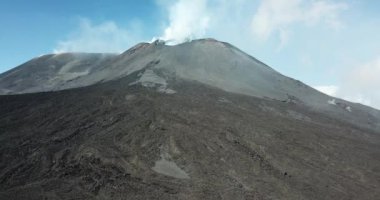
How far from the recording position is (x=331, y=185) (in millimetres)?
42219

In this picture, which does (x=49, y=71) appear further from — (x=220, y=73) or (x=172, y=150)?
(x=172, y=150)

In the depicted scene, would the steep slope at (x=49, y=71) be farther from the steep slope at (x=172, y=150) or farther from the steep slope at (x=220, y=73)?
the steep slope at (x=172, y=150)

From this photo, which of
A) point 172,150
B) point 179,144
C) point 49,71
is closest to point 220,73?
point 179,144

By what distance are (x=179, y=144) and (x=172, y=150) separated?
1.06m

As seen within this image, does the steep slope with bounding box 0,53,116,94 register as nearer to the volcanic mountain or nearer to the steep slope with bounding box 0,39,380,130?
the steep slope with bounding box 0,39,380,130

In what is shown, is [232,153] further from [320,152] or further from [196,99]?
[196,99]

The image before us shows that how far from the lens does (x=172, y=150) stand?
4422cm

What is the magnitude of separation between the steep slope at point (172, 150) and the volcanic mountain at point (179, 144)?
106 mm

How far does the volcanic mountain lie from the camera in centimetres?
3841

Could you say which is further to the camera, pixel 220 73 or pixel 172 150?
pixel 220 73

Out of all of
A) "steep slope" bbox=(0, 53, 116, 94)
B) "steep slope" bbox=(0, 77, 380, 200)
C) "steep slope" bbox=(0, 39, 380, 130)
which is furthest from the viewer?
"steep slope" bbox=(0, 53, 116, 94)

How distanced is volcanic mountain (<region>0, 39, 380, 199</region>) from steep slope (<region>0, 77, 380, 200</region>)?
0.35 ft

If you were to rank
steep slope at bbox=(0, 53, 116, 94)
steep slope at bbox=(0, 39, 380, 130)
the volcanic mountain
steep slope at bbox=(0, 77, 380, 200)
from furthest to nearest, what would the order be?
1. steep slope at bbox=(0, 53, 116, 94)
2. steep slope at bbox=(0, 39, 380, 130)
3. the volcanic mountain
4. steep slope at bbox=(0, 77, 380, 200)

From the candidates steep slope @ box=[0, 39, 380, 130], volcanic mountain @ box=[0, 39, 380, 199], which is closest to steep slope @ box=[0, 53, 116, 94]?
steep slope @ box=[0, 39, 380, 130]
